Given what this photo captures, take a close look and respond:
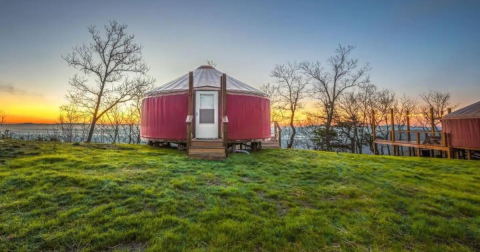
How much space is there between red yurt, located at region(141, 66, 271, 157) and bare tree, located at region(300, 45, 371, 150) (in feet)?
34.6

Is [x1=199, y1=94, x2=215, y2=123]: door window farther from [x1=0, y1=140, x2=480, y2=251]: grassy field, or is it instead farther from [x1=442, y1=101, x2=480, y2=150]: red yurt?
[x1=442, y1=101, x2=480, y2=150]: red yurt

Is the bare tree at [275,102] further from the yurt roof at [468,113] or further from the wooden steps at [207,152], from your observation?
the wooden steps at [207,152]

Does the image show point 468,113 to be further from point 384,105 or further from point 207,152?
point 207,152

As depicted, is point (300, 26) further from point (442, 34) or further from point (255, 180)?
point (255, 180)

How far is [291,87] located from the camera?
54.0 ft

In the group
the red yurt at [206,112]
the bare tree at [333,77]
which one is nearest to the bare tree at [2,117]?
the red yurt at [206,112]

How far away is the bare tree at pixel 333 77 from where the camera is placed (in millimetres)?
15414

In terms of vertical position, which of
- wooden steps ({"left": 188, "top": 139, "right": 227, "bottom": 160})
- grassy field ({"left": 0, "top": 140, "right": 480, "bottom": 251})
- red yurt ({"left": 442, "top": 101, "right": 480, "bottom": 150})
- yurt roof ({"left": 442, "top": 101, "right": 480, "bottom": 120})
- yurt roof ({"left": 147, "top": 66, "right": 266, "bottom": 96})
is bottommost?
grassy field ({"left": 0, "top": 140, "right": 480, "bottom": 251})

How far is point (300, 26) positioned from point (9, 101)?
15.5m

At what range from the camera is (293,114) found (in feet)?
54.0

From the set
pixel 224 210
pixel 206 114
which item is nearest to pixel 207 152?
pixel 206 114

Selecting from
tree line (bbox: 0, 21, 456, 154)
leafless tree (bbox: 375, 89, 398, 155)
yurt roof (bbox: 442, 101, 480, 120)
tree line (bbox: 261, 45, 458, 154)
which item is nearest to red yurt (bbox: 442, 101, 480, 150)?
yurt roof (bbox: 442, 101, 480, 120)

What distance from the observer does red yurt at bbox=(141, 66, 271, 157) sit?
6664mm

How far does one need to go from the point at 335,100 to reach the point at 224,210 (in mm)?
16403
